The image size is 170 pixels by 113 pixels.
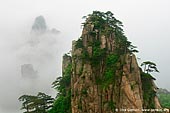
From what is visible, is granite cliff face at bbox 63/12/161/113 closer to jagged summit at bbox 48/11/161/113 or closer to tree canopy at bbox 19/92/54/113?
jagged summit at bbox 48/11/161/113

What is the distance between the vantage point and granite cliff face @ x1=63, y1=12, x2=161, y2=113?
37.4 metres

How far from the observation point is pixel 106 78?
38156mm

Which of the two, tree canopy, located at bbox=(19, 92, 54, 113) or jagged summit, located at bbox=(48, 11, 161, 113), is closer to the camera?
jagged summit, located at bbox=(48, 11, 161, 113)

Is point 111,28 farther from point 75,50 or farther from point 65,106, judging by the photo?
point 65,106

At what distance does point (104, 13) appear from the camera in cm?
4528

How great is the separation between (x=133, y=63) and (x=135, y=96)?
4110 mm

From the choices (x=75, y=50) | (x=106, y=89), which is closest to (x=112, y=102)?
(x=106, y=89)

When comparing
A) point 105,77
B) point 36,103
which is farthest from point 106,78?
point 36,103

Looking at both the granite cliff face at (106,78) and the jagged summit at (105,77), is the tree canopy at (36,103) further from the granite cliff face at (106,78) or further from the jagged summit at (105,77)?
the granite cliff face at (106,78)

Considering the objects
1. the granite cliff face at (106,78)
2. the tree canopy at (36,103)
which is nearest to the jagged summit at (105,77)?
the granite cliff face at (106,78)

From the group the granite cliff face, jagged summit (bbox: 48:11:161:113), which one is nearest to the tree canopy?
jagged summit (bbox: 48:11:161:113)

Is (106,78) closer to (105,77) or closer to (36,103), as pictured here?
(105,77)

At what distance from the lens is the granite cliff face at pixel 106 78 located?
37406 millimetres

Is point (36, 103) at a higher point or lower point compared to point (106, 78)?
lower
